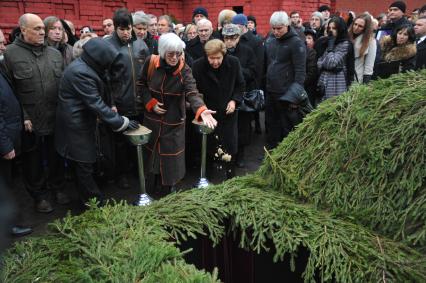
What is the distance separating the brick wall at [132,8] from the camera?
9.31m

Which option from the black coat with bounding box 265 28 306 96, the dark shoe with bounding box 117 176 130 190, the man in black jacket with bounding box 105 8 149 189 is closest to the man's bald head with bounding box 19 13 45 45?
the man in black jacket with bounding box 105 8 149 189

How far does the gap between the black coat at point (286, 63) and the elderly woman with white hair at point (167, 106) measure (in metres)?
1.49

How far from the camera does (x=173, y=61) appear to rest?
151 inches

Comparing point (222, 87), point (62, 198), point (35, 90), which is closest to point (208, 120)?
point (222, 87)

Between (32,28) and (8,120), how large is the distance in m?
0.95

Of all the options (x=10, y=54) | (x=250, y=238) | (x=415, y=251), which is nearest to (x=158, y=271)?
(x=250, y=238)

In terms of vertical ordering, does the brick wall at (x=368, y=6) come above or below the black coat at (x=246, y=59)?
above

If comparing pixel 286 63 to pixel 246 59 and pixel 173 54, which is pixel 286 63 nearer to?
pixel 246 59

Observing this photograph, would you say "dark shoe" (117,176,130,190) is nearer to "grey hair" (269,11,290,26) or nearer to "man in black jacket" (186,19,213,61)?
"man in black jacket" (186,19,213,61)

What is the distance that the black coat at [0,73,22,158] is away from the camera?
10.8 ft

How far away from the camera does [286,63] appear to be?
5016mm

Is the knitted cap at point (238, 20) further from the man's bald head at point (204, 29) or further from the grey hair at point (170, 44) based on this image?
the grey hair at point (170, 44)

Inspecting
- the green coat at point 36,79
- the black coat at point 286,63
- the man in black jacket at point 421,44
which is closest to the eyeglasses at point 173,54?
the green coat at point 36,79

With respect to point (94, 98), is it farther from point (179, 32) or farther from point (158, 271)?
point (179, 32)
